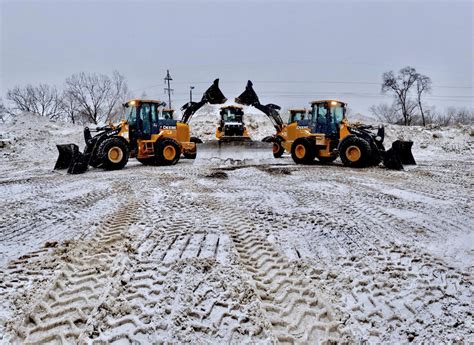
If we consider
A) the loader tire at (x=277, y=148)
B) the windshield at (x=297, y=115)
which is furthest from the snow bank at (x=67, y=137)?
the loader tire at (x=277, y=148)

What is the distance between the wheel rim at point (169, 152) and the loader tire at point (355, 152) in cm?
626

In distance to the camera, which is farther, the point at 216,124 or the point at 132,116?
the point at 216,124

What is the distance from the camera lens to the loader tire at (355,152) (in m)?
9.81

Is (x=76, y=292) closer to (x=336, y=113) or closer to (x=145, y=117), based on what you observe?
(x=145, y=117)

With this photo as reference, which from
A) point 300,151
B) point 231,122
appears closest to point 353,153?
point 300,151

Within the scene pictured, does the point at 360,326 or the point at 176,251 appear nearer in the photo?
the point at 360,326

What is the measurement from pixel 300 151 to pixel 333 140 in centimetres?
131

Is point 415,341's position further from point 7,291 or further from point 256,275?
point 7,291

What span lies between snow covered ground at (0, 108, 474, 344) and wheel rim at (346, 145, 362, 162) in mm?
4640

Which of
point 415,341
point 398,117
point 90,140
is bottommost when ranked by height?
point 415,341

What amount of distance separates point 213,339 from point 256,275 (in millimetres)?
Answer: 796

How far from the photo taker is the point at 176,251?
2.93 metres

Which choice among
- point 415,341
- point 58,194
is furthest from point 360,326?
point 58,194

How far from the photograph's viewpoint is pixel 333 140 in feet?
36.9
